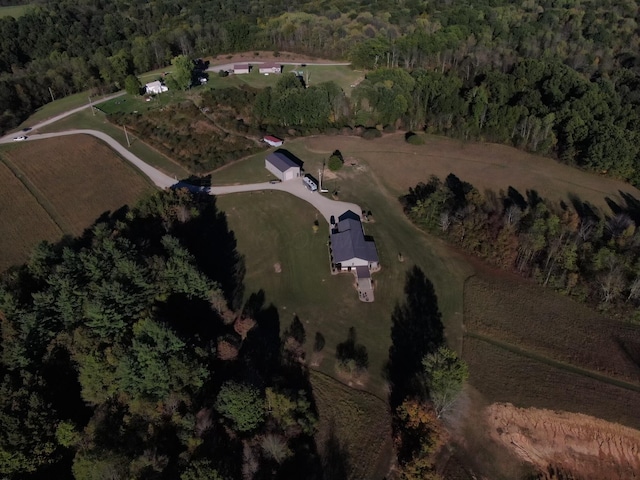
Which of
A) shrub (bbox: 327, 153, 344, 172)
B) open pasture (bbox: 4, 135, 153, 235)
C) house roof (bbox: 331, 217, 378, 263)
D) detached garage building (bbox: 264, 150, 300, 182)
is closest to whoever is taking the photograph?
house roof (bbox: 331, 217, 378, 263)

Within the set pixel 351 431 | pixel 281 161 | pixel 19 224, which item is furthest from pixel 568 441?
pixel 19 224

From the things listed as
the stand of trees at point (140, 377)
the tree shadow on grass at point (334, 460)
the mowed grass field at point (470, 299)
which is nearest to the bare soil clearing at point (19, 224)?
the stand of trees at point (140, 377)

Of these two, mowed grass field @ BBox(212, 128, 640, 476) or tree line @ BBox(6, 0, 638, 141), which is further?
tree line @ BBox(6, 0, 638, 141)

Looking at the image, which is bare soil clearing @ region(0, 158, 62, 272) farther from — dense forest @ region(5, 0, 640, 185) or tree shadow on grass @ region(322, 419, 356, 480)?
tree shadow on grass @ region(322, 419, 356, 480)

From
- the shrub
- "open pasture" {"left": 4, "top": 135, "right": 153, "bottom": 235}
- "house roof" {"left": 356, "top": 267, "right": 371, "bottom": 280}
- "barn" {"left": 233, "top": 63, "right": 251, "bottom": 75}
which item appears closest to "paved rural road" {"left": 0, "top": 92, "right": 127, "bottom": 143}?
"open pasture" {"left": 4, "top": 135, "right": 153, "bottom": 235}

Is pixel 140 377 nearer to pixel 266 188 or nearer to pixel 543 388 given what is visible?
pixel 266 188

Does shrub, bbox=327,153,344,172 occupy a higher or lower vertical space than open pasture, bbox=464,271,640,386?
higher

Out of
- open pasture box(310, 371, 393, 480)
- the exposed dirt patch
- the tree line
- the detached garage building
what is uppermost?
the tree line
